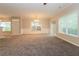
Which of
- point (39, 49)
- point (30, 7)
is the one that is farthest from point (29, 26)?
point (39, 49)

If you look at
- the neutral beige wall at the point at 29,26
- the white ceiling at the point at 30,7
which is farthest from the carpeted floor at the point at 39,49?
the neutral beige wall at the point at 29,26

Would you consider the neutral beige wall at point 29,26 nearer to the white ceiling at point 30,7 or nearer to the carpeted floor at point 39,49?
the white ceiling at point 30,7

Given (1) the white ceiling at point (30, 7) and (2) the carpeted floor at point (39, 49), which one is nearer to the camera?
(2) the carpeted floor at point (39, 49)

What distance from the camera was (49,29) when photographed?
12648 millimetres

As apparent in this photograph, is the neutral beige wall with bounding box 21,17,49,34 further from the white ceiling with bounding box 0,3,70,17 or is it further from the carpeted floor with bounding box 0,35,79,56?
the carpeted floor with bounding box 0,35,79,56

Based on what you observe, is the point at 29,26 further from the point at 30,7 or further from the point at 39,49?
the point at 39,49

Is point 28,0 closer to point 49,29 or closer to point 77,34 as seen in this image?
point 77,34

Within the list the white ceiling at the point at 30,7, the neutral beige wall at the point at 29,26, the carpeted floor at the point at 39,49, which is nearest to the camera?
the carpeted floor at the point at 39,49

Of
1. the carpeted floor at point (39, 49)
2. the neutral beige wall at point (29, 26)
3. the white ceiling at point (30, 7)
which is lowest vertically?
the carpeted floor at point (39, 49)

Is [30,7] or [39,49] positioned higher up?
[30,7]

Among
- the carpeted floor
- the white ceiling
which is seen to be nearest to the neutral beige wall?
the white ceiling

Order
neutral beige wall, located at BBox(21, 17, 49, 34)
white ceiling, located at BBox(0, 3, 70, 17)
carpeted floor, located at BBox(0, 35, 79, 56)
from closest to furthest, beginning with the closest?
carpeted floor, located at BBox(0, 35, 79, 56) < white ceiling, located at BBox(0, 3, 70, 17) < neutral beige wall, located at BBox(21, 17, 49, 34)

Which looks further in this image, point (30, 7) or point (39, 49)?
point (30, 7)

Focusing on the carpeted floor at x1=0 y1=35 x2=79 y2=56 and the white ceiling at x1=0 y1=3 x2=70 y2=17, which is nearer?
the carpeted floor at x1=0 y1=35 x2=79 y2=56
